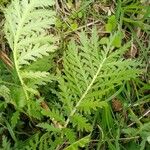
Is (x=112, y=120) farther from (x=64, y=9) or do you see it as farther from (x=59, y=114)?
(x=64, y=9)

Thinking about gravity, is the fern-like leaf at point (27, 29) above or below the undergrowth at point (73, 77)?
above

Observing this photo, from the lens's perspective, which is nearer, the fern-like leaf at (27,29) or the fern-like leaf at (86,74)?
the fern-like leaf at (27,29)

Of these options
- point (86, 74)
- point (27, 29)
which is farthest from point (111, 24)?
point (27, 29)

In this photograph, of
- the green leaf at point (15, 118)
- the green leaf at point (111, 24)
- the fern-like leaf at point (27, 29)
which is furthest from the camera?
the green leaf at point (111, 24)

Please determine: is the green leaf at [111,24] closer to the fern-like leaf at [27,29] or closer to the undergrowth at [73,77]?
the undergrowth at [73,77]

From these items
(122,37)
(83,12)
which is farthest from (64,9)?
(122,37)

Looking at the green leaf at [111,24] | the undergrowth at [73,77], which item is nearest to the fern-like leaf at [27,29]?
the undergrowth at [73,77]

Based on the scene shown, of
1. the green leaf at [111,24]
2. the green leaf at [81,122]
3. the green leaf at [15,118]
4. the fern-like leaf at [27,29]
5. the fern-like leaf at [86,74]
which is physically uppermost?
the fern-like leaf at [27,29]

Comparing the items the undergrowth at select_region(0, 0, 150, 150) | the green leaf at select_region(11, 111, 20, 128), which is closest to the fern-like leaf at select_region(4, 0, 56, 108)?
the undergrowth at select_region(0, 0, 150, 150)

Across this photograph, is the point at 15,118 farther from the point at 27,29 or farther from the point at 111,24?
the point at 111,24
